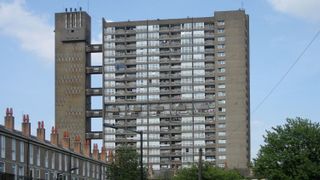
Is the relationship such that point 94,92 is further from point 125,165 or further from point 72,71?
point 125,165

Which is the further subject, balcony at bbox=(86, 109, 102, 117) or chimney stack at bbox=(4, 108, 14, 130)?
balcony at bbox=(86, 109, 102, 117)

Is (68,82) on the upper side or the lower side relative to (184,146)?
upper

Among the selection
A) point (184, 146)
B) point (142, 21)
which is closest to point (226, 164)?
point (184, 146)

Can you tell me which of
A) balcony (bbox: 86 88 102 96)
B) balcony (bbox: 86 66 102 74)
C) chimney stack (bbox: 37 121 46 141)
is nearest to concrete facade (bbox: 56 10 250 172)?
balcony (bbox: 86 88 102 96)

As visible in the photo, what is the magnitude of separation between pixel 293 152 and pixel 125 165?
30.8 m

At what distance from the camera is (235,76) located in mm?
187875

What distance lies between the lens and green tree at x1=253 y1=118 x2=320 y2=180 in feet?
237

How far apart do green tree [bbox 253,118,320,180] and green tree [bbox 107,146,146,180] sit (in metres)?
25.9

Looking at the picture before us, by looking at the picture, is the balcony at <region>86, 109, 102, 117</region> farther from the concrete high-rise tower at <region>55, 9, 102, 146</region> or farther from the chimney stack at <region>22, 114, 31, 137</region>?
the chimney stack at <region>22, 114, 31, 137</region>

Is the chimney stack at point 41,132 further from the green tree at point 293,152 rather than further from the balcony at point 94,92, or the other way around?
the balcony at point 94,92

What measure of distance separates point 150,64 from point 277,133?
404 ft

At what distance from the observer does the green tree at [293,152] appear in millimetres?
72312

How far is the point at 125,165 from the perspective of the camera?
320ft

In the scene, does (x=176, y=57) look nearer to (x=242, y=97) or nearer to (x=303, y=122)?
(x=242, y=97)
